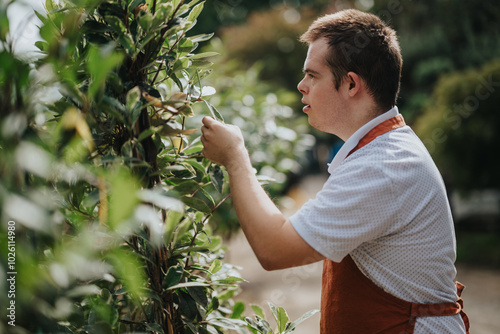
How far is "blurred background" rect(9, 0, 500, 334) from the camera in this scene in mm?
3878

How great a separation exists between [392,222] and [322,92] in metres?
0.51

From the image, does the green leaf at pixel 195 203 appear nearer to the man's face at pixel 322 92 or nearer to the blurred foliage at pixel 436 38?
the man's face at pixel 322 92

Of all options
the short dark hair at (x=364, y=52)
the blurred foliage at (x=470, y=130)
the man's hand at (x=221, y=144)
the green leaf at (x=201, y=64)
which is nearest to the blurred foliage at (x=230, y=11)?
the blurred foliage at (x=470, y=130)

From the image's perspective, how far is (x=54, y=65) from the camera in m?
0.70

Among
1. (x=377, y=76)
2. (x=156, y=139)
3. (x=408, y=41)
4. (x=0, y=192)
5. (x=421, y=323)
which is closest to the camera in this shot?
(x=0, y=192)

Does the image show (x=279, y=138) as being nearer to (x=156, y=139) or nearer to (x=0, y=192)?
(x=156, y=139)

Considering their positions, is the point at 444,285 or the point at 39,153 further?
the point at 444,285

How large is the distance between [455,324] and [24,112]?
1240mm

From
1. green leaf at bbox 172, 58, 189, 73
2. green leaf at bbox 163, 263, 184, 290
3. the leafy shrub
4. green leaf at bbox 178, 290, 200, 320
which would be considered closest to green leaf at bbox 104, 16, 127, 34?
the leafy shrub

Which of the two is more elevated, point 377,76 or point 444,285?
point 377,76

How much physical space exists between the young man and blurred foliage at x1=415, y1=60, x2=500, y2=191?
17.9 ft

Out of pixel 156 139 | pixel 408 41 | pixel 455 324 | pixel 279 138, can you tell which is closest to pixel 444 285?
pixel 455 324

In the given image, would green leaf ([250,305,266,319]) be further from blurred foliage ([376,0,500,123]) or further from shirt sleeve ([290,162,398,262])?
blurred foliage ([376,0,500,123])

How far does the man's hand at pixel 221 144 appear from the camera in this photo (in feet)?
3.87
